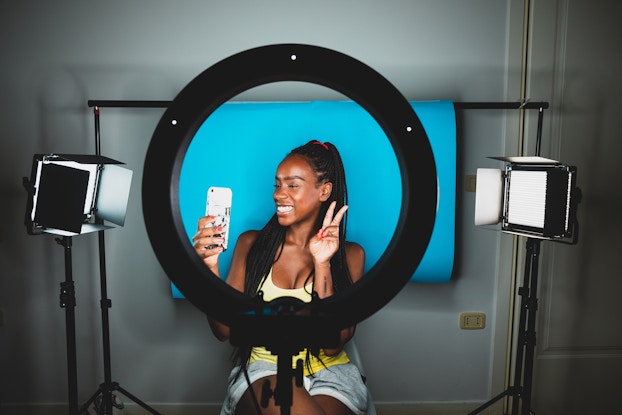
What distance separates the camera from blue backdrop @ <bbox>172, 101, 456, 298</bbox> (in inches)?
62.0

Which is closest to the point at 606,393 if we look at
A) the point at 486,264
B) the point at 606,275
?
the point at 606,275

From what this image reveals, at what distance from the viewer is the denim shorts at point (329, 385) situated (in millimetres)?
1174

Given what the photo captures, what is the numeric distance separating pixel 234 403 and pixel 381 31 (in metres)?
1.52

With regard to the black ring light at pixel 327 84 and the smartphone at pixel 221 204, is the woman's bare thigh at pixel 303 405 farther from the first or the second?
the black ring light at pixel 327 84

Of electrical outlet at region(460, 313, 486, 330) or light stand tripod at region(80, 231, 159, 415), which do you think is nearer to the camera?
light stand tripod at region(80, 231, 159, 415)

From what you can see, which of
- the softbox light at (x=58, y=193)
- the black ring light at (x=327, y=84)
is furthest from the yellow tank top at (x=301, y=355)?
the black ring light at (x=327, y=84)

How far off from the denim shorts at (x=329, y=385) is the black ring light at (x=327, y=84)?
929 mm

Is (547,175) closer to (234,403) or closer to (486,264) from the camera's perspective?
(486,264)

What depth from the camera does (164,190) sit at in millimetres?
324

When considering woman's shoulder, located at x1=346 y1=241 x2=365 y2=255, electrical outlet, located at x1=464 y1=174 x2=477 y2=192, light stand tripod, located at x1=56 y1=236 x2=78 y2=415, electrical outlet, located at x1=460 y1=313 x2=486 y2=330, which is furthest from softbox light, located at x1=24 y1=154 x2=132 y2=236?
electrical outlet, located at x1=460 y1=313 x2=486 y2=330

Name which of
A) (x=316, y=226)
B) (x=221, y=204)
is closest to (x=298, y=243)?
(x=316, y=226)

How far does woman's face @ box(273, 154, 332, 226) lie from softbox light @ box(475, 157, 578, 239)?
57 centimetres

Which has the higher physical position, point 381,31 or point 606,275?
point 381,31

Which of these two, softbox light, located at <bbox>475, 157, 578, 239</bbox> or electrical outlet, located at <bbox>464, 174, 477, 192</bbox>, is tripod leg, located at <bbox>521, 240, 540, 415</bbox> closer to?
softbox light, located at <bbox>475, 157, 578, 239</bbox>
